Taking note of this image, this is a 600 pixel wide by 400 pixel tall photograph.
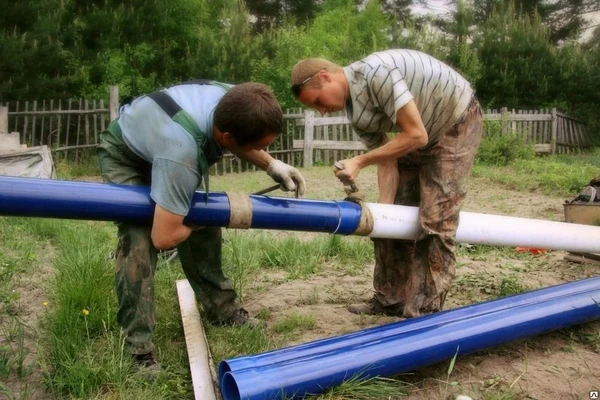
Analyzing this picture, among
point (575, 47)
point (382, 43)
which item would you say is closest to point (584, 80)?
point (575, 47)

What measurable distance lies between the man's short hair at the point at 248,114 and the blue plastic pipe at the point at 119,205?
0.44 meters

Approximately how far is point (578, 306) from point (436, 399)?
1.07 metres

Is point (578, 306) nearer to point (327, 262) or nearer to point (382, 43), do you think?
point (327, 262)

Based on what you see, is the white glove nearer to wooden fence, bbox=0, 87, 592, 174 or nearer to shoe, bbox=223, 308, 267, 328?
shoe, bbox=223, 308, 267, 328

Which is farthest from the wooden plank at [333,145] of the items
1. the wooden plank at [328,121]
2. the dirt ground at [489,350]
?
the dirt ground at [489,350]

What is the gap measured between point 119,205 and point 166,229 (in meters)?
0.24

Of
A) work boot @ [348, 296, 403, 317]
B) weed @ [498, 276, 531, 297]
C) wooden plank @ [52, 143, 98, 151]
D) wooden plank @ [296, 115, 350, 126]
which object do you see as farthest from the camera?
wooden plank @ [296, 115, 350, 126]

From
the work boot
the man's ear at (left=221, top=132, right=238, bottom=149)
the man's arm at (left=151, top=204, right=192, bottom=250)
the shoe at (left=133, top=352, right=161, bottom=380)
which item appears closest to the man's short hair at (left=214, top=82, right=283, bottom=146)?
the man's ear at (left=221, top=132, right=238, bottom=149)

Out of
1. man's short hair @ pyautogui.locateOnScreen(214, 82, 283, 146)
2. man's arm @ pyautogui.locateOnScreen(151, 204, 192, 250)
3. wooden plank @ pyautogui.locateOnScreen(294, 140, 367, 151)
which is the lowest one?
wooden plank @ pyautogui.locateOnScreen(294, 140, 367, 151)

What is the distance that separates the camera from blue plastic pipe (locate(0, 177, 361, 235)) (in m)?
2.47

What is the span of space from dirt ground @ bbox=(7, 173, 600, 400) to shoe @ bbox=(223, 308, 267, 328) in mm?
231

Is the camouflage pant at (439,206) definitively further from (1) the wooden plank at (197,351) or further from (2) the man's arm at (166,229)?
(2) the man's arm at (166,229)

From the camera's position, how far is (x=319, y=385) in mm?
2406

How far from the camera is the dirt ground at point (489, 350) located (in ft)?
8.59
